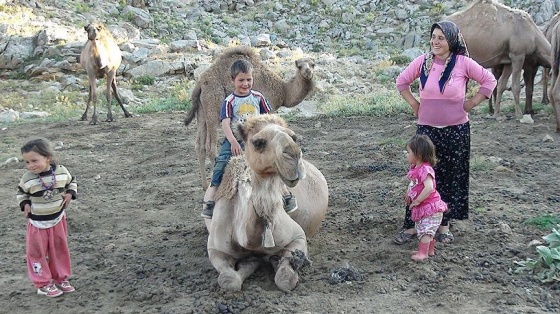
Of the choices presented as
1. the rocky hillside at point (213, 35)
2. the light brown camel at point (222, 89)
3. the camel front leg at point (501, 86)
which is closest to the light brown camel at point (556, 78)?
the camel front leg at point (501, 86)

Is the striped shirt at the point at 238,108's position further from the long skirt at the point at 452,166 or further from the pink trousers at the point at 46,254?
the pink trousers at the point at 46,254

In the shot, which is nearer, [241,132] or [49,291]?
[241,132]

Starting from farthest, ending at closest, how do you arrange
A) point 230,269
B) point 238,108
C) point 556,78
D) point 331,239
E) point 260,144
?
point 556,78
point 331,239
point 238,108
point 230,269
point 260,144

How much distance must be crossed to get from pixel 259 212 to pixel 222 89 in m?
3.56

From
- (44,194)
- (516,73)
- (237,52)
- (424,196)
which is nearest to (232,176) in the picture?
(44,194)

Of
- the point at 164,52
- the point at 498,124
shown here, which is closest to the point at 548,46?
the point at 498,124

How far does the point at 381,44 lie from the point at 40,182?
82.6 feet

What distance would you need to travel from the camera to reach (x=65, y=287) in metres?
4.61

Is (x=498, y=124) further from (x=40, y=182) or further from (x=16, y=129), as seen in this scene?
(x=16, y=129)

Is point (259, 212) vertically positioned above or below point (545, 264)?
above

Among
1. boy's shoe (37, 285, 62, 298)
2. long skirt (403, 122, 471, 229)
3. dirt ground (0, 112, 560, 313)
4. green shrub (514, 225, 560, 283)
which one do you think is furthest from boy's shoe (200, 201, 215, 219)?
green shrub (514, 225, 560, 283)

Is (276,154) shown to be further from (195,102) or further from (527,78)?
(527,78)

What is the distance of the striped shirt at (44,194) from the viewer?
14.1 feet

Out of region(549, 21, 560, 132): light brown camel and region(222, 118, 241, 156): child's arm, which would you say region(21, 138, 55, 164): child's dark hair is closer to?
region(222, 118, 241, 156): child's arm
